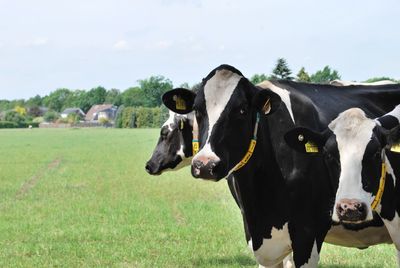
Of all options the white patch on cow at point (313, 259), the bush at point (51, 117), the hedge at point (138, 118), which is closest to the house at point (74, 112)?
the bush at point (51, 117)

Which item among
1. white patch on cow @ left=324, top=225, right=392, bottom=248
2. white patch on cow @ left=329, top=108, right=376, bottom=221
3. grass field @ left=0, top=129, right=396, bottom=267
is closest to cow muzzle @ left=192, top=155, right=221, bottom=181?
white patch on cow @ left=329, top=108, right=376, bottom=221

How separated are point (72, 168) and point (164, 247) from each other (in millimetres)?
19424

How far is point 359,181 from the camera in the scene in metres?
5.68

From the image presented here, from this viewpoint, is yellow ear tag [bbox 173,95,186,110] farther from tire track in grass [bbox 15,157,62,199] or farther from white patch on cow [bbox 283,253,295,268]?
tire track in grass [bbox 15,157,62,199]

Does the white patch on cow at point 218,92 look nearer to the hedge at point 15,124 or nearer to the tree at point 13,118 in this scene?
the hedge at point 15,124

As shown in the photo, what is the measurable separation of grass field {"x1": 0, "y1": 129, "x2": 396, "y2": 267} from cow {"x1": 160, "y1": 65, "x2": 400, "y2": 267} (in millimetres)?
3222

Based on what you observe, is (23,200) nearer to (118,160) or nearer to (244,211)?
(244,211)

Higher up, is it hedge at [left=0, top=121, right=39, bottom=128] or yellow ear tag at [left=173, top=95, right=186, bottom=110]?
yellow ear tag at [left=173, top=95, right=186, bottom=110]

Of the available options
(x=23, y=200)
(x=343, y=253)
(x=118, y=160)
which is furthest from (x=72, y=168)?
(x=343, y=253)

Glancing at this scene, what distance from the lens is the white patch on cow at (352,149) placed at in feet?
18.4

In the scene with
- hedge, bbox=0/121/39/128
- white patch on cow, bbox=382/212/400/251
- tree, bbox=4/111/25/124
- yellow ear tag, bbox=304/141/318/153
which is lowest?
hedge, bbox=0/121/39/128

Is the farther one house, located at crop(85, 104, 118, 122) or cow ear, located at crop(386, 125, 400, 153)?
house, located at crop(85, 104, 118, 122)

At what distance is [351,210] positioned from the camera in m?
5.45

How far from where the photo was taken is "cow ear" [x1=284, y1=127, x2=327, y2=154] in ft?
20.4
